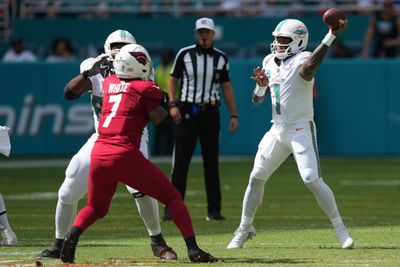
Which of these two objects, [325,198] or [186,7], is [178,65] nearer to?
[325,198]

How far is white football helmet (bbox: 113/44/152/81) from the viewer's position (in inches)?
353

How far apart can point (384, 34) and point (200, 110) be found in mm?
11196

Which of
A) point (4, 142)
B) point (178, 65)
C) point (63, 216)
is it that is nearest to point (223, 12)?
point (178, 65)

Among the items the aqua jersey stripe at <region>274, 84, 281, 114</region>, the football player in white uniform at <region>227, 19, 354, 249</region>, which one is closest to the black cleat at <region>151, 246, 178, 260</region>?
the football player in white uniform at <region>227, 19, 354, 249</region>

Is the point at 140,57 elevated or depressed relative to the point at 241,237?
elevated

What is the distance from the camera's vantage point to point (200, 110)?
13.3m

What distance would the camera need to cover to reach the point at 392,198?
15578 millimetres

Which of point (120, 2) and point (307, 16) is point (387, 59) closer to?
point (307, 16)

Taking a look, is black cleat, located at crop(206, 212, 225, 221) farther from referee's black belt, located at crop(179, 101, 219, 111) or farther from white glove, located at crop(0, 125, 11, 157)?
white glove, located at crop(0, 125, 11, 157)

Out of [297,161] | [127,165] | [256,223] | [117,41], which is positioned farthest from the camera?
[256,223]

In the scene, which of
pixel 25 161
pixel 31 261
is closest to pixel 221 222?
pixel 31 261

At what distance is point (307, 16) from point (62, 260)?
16611mm

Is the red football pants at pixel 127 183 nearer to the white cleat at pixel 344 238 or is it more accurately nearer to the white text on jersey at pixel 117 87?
the white text on jersey at pixel 117 87

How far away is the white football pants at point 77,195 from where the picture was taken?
9.27 meters
